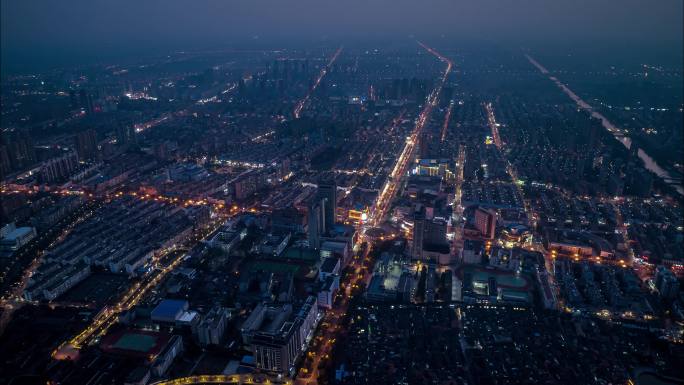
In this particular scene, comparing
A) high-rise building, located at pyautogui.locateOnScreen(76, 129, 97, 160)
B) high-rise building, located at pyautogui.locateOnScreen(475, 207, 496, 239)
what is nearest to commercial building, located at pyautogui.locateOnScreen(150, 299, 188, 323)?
high-rise building, located at pyautogui.locateOnScreen(475, 207, 496, 239)

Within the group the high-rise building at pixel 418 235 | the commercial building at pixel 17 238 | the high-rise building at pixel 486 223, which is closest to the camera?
the high-rise building at pixel 418 235

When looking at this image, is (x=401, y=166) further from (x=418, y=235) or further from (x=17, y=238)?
(x=17, y=238)

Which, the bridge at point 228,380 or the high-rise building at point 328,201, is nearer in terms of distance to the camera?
the bridge at point 228,380

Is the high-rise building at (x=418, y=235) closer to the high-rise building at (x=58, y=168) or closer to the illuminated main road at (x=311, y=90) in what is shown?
A: the high-rise building at (x=58, y=168)

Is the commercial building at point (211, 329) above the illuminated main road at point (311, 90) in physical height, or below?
below

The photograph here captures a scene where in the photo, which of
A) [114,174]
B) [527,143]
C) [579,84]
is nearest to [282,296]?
[114,174]

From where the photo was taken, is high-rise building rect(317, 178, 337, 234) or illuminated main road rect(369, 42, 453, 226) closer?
high-rise building rect(317, 178, 337, 234)

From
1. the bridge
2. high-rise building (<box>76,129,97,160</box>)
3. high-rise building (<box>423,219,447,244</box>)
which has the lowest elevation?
the bridge

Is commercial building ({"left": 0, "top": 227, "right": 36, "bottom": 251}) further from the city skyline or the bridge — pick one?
the bridge

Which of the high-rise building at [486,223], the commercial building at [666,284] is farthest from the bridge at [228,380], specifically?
the commercial building at [666,284]
